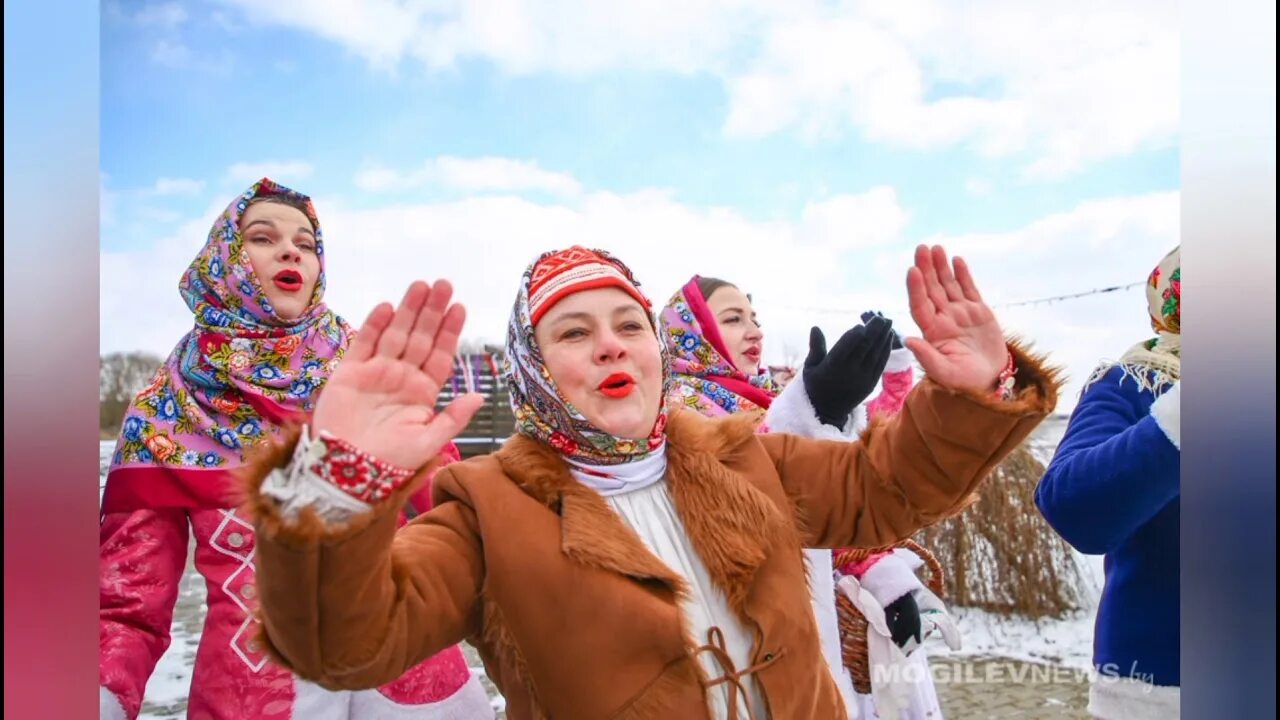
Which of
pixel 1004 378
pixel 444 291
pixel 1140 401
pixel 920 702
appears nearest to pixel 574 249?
pixel 444 291

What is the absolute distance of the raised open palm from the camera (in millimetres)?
1356

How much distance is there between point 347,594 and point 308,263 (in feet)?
4.35

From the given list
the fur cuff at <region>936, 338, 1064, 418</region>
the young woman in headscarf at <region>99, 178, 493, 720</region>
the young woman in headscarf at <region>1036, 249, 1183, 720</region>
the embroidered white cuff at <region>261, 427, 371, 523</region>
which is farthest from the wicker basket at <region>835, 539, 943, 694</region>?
the embroidered white cuff at <region>261, 427, 371, 523</region>

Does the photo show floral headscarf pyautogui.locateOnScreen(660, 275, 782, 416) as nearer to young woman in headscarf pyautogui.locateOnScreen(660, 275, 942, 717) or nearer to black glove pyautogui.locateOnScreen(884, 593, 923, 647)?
young woman in headscarf pyautogui.locateOnScreen(660, 275, 942, 717)

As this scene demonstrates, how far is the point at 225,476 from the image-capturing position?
1938 mm

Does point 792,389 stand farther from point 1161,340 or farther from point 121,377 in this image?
point 121,377

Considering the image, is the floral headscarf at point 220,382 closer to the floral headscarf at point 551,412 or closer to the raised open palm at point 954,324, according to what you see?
the floral headscarf at point 551,412

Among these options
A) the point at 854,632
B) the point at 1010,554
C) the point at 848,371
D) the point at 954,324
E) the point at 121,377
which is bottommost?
the point at 1010,554

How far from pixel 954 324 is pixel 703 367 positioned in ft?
6.36

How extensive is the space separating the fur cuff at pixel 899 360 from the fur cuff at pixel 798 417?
63 cm

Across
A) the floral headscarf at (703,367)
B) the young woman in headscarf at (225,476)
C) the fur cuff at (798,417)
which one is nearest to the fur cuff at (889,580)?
the fur cuff at (798,417)

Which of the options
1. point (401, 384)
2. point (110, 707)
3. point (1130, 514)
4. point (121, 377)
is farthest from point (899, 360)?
point (121, 377)

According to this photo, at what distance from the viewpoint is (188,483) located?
192cm
